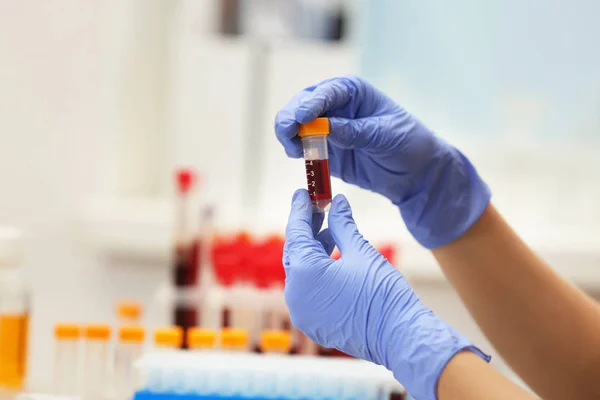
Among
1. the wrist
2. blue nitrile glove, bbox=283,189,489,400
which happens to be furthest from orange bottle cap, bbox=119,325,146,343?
the wrist

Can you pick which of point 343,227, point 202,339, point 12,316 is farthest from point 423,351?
point 12,316

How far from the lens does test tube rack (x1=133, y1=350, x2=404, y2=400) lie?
942mm

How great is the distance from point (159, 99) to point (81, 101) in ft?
0.82

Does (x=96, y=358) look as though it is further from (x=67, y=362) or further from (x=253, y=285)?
(x=253, y=285)

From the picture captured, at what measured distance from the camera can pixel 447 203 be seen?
107 centimetres

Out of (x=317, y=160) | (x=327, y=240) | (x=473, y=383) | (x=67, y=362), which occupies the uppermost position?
(x=317, y=160)

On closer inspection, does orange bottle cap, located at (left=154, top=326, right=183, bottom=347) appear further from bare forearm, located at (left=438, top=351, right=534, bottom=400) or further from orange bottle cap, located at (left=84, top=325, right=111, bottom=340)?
bare forearm, located at (left=438, top=351, right=534, bottom=400)

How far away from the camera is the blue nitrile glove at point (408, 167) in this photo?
1.01 meters

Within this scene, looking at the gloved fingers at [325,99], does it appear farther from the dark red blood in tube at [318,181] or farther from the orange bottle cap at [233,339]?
the orange bottle cap at [233,339]

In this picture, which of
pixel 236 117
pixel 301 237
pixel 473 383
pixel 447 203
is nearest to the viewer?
pixel 473 383

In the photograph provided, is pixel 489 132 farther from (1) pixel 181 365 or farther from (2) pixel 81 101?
(1) pixel 181 365

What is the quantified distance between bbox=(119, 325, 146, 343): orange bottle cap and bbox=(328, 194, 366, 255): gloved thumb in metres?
0.37

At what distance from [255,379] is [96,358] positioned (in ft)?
0.84

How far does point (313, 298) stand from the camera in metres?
0.78
